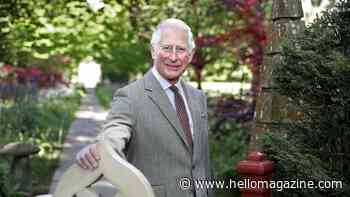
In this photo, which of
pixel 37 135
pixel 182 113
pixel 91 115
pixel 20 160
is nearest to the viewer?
pixel 182 113

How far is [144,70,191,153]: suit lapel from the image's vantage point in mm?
2438

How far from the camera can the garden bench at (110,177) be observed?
70.6 inches

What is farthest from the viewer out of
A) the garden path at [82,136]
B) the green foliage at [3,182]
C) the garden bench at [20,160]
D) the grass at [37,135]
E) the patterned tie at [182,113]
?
the grass at [37,135]

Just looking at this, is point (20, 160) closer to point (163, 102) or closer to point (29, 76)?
point (163, 102)

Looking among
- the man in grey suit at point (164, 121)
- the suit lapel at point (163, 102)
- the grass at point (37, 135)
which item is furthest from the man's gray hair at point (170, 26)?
the grass at point (37, 135)

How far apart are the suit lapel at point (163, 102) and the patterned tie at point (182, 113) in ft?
0.17

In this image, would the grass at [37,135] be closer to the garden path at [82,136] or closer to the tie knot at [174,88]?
the garden path at [82,136]

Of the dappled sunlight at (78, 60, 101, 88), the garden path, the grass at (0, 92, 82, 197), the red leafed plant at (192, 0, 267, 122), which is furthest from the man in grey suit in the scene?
the dappled sunlight at (78, 60, 101, 88)

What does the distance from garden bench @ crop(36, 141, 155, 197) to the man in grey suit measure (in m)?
0.36

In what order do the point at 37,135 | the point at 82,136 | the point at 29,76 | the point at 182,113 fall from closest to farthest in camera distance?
1. the point at 182,113
2. the point at 37,135
3. the point at 82,136
4. the point at 29,76

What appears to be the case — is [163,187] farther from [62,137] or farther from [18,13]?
[62,137]

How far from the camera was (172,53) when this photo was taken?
2.43 meters

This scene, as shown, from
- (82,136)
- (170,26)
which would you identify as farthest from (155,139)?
(82,136)

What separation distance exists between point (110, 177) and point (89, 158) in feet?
0.38
